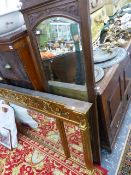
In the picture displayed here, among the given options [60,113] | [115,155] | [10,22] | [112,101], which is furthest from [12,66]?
[115,155]

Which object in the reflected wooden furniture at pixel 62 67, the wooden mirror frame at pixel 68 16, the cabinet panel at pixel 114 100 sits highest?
the wooden mirror frame at pixel 68 16

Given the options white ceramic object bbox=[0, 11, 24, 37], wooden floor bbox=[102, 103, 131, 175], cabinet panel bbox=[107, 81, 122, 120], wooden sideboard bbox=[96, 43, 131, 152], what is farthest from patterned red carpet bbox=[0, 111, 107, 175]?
white ceramic object bbox=[0, 11, 24, 37]

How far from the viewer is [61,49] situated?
97 cm

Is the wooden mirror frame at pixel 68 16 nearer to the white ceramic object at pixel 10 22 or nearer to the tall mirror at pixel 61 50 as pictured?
the tall mirror at pixel 61 50

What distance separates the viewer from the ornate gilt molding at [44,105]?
1.00 meters

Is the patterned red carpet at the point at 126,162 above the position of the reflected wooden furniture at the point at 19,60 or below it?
Result: below

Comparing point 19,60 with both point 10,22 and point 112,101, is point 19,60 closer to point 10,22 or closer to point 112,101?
point 10,22

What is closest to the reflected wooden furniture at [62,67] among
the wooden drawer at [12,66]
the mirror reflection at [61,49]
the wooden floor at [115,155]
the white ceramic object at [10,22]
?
the mirror reflection at [61,49]

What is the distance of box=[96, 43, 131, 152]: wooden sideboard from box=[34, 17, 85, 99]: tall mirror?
0.68 ft

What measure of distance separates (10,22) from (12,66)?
0.27 m

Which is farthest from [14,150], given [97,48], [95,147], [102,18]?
[102,18]

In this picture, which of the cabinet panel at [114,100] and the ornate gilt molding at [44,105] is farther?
the cabinet panel at [114,100]

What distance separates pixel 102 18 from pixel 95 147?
141cm

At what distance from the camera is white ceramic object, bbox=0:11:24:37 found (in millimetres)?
951
